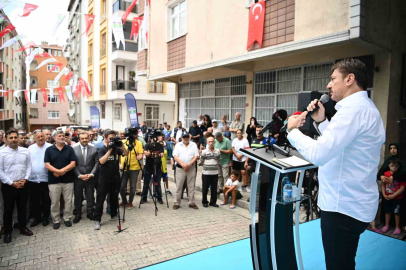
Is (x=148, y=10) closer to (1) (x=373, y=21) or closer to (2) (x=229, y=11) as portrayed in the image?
(2) (x=229, y=11)

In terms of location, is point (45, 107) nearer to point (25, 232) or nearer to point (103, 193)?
point (25, 232)

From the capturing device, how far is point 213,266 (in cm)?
358

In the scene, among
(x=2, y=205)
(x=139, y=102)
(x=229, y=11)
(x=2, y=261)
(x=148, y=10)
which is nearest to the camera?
(x=2, y=261)

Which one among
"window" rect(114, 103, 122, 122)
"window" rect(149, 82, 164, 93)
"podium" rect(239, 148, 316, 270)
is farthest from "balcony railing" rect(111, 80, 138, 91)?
"podium" rect(239, 148, 316, 270)

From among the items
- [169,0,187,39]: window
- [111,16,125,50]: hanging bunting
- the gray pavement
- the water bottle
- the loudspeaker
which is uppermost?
[169,0,187,39]: window

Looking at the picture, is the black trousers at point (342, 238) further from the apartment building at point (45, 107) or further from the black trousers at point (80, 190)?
the apartment building at point (45, 107)

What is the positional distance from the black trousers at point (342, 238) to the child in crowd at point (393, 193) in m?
4.27

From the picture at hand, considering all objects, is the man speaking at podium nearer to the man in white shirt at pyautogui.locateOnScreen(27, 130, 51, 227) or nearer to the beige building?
the beige building

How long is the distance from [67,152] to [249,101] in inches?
258

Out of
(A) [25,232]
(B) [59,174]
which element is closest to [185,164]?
(B) [59,174]

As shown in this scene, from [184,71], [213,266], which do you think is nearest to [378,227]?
[213,266]

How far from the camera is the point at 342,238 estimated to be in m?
1.94

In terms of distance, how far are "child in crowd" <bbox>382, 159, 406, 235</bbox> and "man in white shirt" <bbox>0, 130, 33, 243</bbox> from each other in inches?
279

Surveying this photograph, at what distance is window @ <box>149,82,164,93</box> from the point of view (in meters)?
24.1
